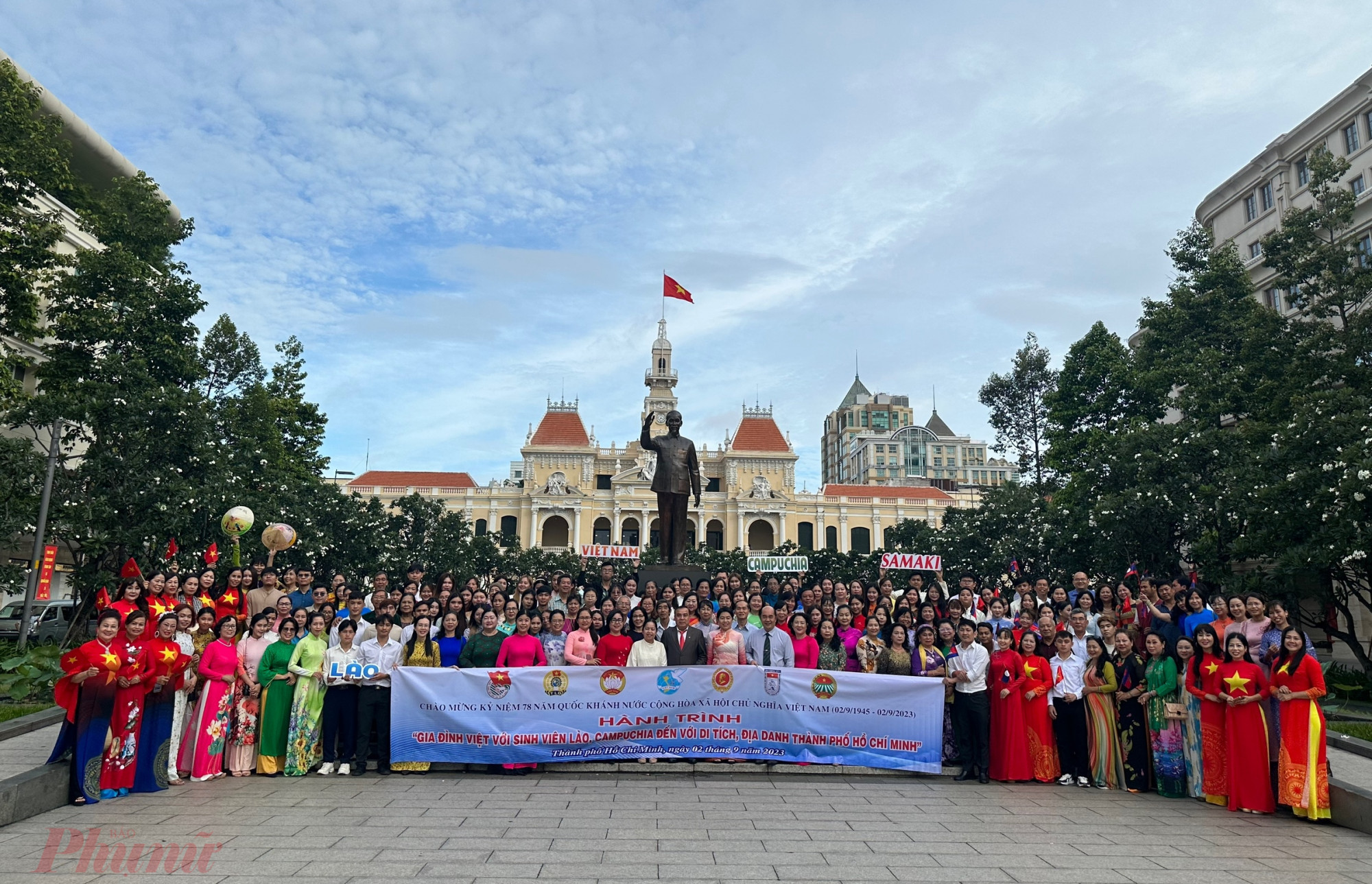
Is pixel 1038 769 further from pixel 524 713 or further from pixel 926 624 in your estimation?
pixel 524 713

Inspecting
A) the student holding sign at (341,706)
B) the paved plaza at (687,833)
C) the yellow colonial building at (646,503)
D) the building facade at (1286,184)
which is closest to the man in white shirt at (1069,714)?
the paved plaza at (687,833)

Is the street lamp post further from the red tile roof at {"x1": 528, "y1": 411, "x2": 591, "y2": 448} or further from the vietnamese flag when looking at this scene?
the red tile roof at {"x1": 528, "y1": 411, "x2": 591, "y2": 448}

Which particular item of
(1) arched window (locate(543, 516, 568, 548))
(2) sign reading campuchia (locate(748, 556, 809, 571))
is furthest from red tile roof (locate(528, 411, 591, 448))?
(2) sign reading campuchia (locate(748, 556, 809, 571))

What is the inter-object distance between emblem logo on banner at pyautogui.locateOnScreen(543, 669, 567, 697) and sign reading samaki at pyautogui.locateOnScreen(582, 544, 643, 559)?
1590 inches

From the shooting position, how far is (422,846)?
213 inches

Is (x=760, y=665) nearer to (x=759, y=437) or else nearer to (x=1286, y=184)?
(x=1286, y=184)

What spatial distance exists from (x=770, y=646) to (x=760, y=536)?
6594 cm

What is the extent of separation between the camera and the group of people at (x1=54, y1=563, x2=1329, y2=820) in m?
6.83

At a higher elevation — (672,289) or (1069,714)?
(672,289)

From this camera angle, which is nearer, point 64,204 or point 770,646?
point 770,646

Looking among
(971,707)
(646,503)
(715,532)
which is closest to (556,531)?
(646,503)

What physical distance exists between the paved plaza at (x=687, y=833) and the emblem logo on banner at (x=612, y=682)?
2.49 feet

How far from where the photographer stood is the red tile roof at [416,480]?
69.8 meters

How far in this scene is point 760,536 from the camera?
74.1m
